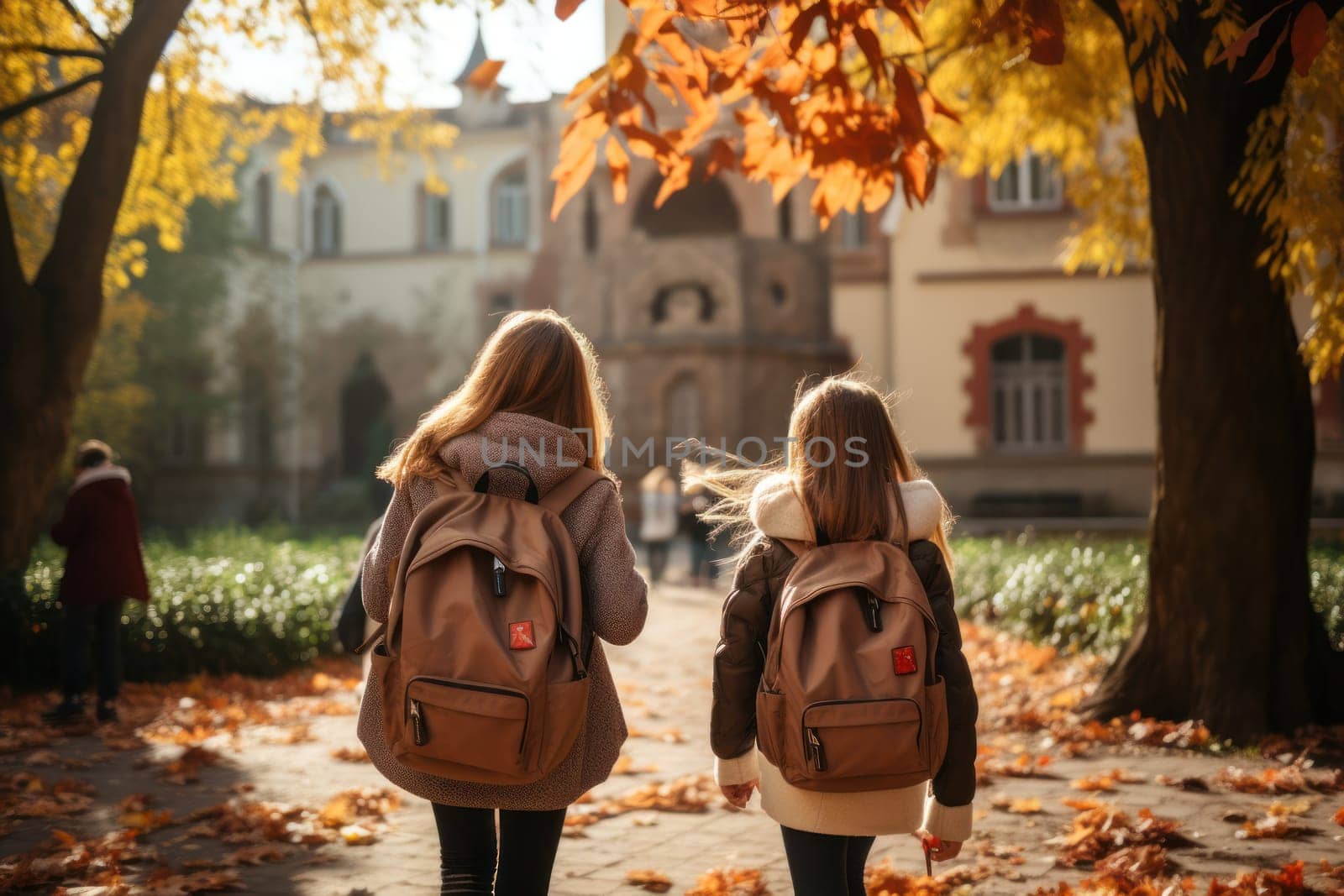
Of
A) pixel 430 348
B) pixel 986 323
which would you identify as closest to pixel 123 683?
pixel 986 323

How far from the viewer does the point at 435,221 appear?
141 feet

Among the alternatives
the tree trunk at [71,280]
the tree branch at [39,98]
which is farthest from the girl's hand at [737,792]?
the tree branch at [39,98]

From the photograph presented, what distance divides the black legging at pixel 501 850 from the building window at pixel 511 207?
40.4 metres

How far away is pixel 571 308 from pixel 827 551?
30329 millimetres

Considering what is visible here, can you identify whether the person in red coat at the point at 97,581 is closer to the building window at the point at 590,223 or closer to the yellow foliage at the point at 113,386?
the yellow foliage at the point at 113,386

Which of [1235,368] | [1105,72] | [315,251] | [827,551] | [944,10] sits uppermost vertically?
[315,251]

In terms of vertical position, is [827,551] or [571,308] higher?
[571,308]

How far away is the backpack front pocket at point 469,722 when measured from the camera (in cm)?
270

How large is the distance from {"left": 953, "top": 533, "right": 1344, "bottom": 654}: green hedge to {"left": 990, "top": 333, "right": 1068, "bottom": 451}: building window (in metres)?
11.0

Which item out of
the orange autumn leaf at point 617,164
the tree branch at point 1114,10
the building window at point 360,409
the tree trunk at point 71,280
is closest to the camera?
the orange autumn leaf at point 617,164

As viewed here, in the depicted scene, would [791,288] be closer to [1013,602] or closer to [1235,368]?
[1013,602]

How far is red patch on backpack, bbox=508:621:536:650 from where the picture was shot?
273 centimetres

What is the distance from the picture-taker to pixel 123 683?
9109 mm

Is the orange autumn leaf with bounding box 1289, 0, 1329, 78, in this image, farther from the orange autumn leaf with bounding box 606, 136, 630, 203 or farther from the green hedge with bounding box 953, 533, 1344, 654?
the green hedge with bounding box 953, 533, 1344, 654
